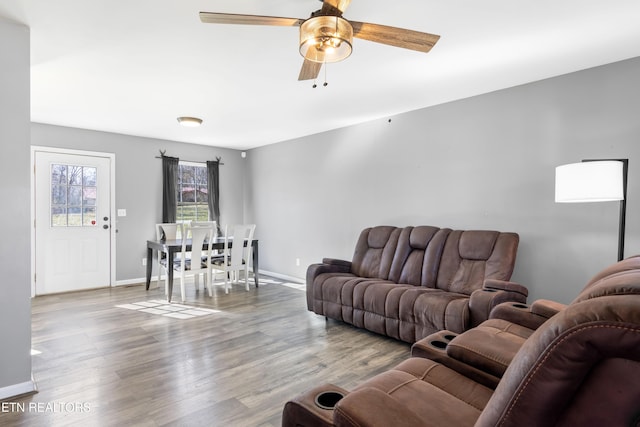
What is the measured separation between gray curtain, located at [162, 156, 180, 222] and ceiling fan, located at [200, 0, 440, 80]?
4813 mm

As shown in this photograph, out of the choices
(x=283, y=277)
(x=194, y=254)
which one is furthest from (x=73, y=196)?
(x=283, y=277)

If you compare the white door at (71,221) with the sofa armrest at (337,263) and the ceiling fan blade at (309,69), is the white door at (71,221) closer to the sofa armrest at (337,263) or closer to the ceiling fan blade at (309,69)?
the sofa armrest at (337,263)

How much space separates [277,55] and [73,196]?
4.32 m

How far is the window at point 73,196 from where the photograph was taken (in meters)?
5.08

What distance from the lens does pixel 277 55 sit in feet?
9.21

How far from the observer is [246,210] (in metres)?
7.16

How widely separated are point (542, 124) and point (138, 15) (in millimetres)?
3521

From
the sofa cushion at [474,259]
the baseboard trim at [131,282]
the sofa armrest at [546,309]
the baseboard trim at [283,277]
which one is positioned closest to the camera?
the sofa armrest at [546,309]

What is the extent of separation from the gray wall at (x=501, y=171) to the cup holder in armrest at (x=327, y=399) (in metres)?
2.87

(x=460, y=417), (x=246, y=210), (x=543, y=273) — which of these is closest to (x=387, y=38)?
(x=460, y=417)

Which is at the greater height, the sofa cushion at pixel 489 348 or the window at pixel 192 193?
the window at pixel 192 193

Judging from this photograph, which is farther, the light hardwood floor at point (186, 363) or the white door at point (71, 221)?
the white door at point (71, 221)

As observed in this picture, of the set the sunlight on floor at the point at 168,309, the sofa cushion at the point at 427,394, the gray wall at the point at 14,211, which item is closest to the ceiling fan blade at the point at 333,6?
the sofa cushion at the point at 427,394

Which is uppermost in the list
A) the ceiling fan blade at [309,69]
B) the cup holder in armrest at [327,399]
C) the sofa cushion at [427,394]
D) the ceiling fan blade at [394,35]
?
the ceiling fan blade at [394,35]
